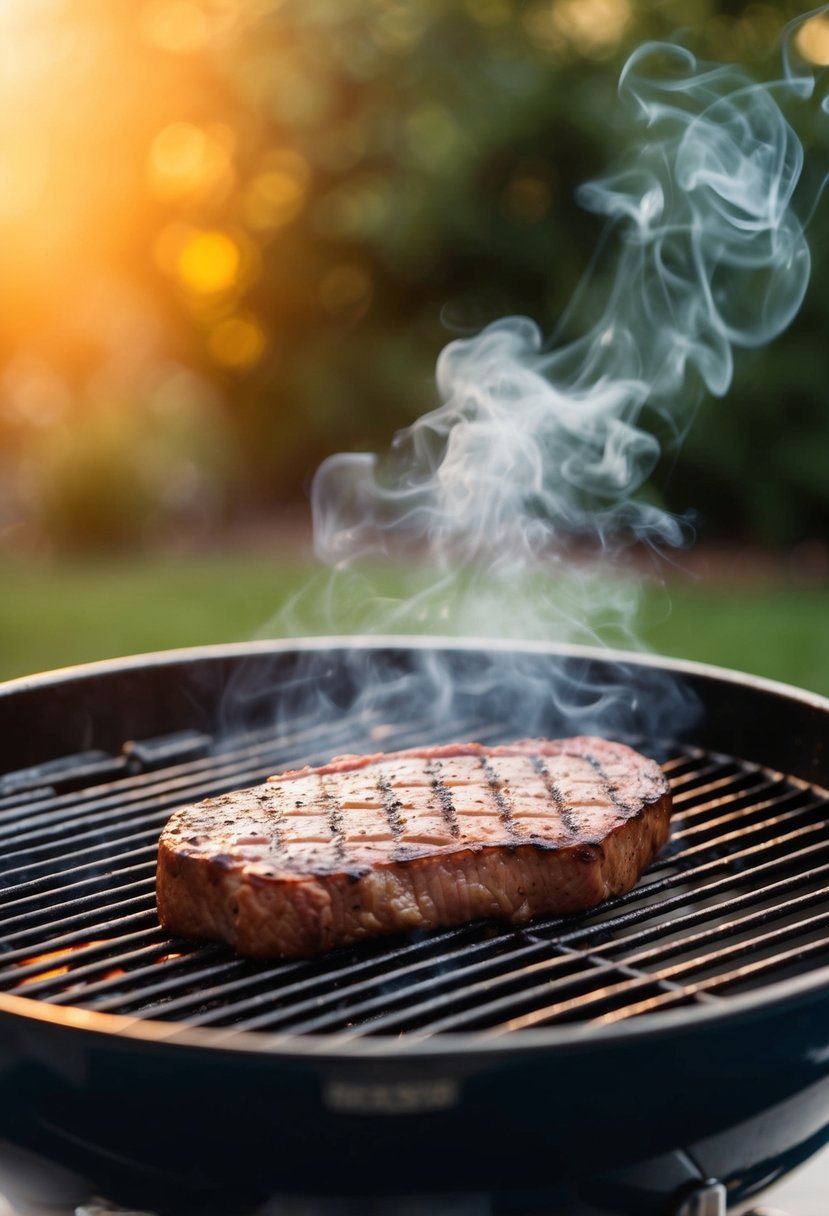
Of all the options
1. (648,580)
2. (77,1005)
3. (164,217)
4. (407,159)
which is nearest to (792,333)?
(648,580)

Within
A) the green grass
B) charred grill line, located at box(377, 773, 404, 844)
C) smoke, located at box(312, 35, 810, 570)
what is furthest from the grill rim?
the green grass

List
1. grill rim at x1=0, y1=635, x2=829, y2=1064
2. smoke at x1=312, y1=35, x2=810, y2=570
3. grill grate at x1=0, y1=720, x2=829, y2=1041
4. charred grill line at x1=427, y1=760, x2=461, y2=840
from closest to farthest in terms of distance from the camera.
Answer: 1. grill rim at x1=0, y1=635, x2=829, y2=1064
2. grill grate at x1=0, y1=720, x2=829, y2=1041
3. charred grill line at x1=427, y1=760, x2=461, y2=840
4. smoke at x1=312, y1=35, x2=810, y2=570

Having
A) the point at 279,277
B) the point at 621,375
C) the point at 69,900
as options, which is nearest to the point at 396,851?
the point at 69,900

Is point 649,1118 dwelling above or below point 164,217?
below

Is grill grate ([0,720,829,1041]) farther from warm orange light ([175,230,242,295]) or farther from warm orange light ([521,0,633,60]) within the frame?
warm orange light ([175,230,242,295])

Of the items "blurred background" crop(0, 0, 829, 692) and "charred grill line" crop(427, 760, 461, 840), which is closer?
"charred grill line" crop(427, 760, 461, 840)

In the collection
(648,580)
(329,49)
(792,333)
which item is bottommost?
(648,580)

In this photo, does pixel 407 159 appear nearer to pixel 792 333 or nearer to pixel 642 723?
pixel 792 333

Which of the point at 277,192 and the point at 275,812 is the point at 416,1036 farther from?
the point at 277,192
